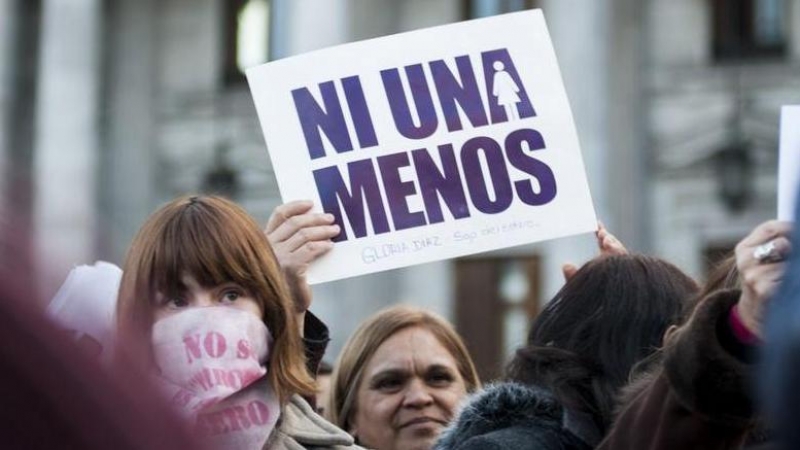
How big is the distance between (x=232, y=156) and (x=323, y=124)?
20.8m

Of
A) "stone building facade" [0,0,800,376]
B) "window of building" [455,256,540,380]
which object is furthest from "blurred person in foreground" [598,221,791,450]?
"window of building" [455,256,540,380]

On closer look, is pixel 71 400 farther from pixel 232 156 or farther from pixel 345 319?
pixel 232 156

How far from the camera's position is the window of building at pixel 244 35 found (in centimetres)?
2414

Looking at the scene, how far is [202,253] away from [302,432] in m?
0.38

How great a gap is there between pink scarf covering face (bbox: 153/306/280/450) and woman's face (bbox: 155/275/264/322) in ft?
0.06

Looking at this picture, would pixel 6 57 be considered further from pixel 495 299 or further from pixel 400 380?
pixel 400 380

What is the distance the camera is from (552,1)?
72.2ft

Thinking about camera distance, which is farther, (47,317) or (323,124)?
(323,124)

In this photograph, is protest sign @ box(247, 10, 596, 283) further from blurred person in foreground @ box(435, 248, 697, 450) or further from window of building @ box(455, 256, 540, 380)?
window of building @ box(455, 256, 540, 380)

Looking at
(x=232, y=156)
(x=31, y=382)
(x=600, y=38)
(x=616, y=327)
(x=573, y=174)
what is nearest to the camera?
(x=31, y=382)

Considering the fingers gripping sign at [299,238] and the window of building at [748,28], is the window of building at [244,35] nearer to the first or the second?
the window of building at [748,28]

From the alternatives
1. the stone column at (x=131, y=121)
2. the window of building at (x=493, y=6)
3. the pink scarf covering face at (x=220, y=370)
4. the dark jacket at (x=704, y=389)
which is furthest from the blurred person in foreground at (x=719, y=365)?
the stone column at (x=131, y=121)

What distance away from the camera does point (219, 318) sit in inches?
108

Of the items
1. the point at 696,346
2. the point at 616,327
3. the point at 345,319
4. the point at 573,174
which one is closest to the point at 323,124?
the point at 573,174
